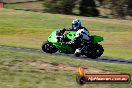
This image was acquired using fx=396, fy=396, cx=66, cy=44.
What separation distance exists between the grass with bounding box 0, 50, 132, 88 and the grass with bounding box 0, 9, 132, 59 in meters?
13.2

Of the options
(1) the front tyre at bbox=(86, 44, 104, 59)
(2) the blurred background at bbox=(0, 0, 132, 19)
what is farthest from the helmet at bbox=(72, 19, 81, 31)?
(2) the blurred background at bbox=(0, 0, 132, 19)

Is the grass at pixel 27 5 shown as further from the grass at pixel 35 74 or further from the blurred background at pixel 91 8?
the grass at pixel 35 74

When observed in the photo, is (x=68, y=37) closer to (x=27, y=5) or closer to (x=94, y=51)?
(x=94, y=51)

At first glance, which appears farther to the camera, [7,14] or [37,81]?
[7,14]

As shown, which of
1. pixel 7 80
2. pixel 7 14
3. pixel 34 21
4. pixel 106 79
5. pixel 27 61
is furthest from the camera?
pixel 7 14

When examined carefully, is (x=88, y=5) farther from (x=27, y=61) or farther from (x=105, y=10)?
(x=27, y=61)

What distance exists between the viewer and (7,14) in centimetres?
4781

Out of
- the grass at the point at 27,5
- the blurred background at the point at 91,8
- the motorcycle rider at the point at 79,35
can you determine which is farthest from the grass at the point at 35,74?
the grass at the point at 27,5

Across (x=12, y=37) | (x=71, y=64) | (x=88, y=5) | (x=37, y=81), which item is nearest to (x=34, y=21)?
(x=12, y=37)

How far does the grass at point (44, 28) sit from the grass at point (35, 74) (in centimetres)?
1323

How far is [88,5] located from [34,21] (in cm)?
1520

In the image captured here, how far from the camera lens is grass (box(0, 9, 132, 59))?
→ 33.9m

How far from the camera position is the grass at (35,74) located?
14.8m

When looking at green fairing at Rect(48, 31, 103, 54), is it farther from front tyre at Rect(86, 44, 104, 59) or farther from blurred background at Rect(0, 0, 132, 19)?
blurred background at Rect(0, 0, 132, 19)
